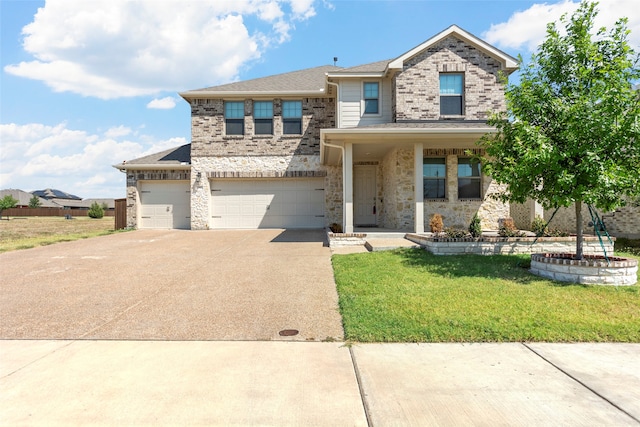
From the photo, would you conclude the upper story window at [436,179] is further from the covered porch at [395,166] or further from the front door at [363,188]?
the front door at [363,188]

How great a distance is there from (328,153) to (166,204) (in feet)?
28.9

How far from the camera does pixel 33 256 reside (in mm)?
9664

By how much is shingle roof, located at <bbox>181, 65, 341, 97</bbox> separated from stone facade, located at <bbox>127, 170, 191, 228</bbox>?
3720 millimetres

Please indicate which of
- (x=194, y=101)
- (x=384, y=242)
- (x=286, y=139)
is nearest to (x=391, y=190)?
(x=384, y=242)

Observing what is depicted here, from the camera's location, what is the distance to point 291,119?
16.2m

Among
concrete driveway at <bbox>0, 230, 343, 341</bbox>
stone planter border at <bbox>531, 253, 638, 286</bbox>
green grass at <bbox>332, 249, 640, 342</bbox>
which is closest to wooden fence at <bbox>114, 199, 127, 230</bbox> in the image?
concrete driveway at <bbox>0, 230, 343, 341</bbox>

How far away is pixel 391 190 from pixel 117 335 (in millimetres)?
10518

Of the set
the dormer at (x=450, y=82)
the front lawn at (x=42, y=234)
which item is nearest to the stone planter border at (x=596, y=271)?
the dormer at (x=450, y=82)

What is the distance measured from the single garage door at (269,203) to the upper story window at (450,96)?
6.17 metres

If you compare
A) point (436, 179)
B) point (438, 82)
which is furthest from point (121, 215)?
point (438, 82)

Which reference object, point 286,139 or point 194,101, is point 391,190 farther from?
point 194,101

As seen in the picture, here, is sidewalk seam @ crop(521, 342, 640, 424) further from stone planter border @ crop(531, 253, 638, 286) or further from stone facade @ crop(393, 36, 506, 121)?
stone facade @ crop(393, 36, 506, 121)

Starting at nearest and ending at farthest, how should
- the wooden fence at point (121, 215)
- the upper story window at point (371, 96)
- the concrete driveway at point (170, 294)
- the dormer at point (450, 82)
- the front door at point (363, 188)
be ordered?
the concrete driveway at point (170, 294) < the dormer at point (450, 82) < the upper story window at point (371, 96) < the front door at point (363, 188) < the wooden fence at point (121, 215)

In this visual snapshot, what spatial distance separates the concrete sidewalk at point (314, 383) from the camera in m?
2.60
